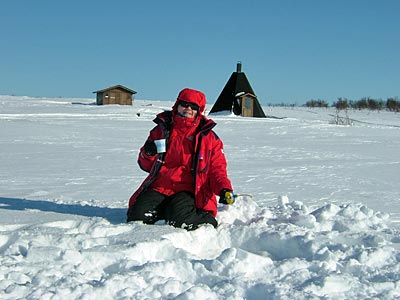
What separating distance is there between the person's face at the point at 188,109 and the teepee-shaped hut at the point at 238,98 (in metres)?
20.2

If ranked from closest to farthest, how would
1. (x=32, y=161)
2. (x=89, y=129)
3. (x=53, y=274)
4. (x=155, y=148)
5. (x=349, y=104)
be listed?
(x=53, y=274) → (x=155, y=148) → (x=32, y=161) → (x=89, y=129) → (x=349, y=104)

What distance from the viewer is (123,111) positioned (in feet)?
81.0

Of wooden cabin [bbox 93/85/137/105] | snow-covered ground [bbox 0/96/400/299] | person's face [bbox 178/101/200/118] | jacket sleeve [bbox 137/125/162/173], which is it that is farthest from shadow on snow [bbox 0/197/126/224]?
wooden cabin [bbox 93/85/137/105]

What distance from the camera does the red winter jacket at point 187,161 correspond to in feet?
11.9

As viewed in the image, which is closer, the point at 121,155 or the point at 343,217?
the point at 343,217

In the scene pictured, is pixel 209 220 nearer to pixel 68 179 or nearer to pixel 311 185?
pixel 311 185

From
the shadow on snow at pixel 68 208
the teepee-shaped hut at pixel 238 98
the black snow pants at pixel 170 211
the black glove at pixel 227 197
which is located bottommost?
the shadow on snow at pixel 68 208

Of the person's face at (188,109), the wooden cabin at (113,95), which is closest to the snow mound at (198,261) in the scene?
the person's face at (188,109)

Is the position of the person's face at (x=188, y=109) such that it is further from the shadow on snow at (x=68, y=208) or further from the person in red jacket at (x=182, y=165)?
the shadow on snow at (x=68, y=208)

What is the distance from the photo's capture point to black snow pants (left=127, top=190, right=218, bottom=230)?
134 inches

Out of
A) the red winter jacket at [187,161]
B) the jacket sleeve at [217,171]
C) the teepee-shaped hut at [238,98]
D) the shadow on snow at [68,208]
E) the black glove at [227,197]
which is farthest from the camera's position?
the teepee-shaped hut at [238,98]

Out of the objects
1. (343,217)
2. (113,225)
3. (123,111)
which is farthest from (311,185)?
(123,111)

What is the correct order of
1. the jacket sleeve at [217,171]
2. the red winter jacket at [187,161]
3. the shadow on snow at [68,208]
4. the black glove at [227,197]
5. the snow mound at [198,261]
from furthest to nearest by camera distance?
the shadow on snow at [68,208]
the red winter jacket at [187,161]
the jacket sleeve at [217,171]
the black glove at [227,197]
the snow mound at [198,261]

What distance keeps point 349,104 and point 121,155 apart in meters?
38.0
